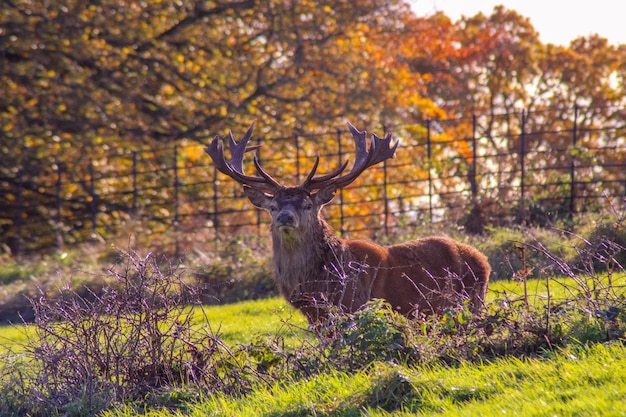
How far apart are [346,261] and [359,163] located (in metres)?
1.52

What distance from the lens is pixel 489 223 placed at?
1612 cm

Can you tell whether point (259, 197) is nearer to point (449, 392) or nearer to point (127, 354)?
point (127, 354)

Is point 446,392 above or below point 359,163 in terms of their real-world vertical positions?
below

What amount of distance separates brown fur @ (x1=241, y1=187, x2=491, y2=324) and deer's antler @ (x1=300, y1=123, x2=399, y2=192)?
0.16 m

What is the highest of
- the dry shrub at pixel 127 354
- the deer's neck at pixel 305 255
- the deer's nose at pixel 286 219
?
the deer's nose at pixel 286 219

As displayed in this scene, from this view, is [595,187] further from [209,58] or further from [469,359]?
[469,359]

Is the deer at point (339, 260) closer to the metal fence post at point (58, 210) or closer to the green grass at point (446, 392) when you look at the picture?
the green grass at point (446, 392)

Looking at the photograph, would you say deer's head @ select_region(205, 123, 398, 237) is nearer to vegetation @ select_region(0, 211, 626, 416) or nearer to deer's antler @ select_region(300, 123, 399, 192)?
deer's antler @ select_region(300, 123, 399, 192)

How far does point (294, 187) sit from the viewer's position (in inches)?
402

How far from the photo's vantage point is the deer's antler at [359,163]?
1020cm

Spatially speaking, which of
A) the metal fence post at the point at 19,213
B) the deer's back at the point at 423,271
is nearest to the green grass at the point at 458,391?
the deer's back at the point at 423,271

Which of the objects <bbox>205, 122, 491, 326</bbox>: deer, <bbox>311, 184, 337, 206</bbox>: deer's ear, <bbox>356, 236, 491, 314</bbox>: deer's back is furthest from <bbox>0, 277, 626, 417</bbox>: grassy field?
<bbox>311, 184, 337, 206</bbox>: deer's ear

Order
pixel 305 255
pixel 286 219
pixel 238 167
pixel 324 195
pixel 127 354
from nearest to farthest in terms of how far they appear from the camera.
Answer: pixel 127 354, pixel 286 219, pixel 305 255, pixel 324 195, pixel 238 167

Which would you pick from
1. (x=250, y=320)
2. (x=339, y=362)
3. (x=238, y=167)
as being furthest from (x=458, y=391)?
(x=250, y=320)
